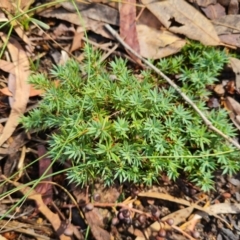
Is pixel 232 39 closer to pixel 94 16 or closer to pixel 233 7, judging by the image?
pixel 233 7

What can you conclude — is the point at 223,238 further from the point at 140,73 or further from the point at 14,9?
the point at 14,9

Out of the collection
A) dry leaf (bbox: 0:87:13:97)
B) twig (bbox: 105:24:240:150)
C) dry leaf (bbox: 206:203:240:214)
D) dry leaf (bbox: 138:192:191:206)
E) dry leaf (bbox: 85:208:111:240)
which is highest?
twig (bbox: 105:24:240:150)

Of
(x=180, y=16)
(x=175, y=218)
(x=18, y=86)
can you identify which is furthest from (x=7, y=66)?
(x=175, y=218)

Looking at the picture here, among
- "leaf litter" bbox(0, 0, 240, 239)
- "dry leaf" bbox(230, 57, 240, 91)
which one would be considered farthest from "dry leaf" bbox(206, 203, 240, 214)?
"dry leaf" bbox(230, 57, 240, 91)

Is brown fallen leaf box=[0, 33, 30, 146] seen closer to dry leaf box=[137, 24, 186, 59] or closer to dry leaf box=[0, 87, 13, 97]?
dry leaf box=[0, 87, 13, 97]

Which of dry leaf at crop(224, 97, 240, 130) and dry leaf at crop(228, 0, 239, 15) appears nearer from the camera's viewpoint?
dry leaf at crop(224, 97, 240, 130)

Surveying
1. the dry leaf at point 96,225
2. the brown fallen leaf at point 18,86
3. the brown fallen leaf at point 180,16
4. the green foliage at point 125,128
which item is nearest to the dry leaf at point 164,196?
the green foliage at point 125,128

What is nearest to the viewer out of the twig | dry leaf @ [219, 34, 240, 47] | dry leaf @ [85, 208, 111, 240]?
the twig

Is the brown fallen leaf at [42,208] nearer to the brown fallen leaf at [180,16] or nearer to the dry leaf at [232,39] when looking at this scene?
the brown fallen leaf at [180,16]
